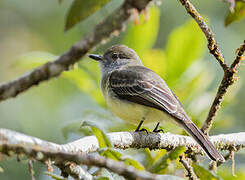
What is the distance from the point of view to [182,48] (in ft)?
14.5

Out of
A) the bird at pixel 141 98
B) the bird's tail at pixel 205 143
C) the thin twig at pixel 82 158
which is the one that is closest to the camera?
the thin twig at pixel 82 158

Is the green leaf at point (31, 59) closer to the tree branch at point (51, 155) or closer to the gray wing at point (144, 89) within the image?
the gray wing at point (144, 89)

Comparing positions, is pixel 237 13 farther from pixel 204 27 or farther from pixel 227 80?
pixel 227 80

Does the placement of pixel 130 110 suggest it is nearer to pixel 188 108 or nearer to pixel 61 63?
pixel 188 108

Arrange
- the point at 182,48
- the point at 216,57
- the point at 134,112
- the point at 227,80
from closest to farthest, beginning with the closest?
the point at 216,57, the point at 227,80, the point at 182,48, the point at 134,112

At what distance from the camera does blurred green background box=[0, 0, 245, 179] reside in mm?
4469

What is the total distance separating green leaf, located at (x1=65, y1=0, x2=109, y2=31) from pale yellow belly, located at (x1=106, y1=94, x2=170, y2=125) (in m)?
2.50

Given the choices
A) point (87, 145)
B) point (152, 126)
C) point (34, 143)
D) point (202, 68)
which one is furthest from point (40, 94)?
point (34, 143)

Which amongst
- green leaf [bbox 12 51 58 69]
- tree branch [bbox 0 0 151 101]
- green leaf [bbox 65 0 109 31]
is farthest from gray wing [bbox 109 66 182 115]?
tree branch [bbox 0 0 151 101]

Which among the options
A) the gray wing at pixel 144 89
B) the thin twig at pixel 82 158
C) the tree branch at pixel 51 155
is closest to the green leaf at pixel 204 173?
the tree branch at pixel 51 155

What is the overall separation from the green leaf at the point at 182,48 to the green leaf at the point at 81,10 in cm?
236

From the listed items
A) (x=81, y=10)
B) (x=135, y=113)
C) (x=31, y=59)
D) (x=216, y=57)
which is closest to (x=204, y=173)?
(x=81, y=10)

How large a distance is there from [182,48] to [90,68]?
1152 millimetres

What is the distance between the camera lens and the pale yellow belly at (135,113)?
4578mm
